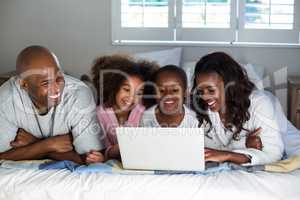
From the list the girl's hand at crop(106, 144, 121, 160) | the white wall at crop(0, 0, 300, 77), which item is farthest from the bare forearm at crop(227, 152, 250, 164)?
the white wall at crop(0, 0, 300, 77)

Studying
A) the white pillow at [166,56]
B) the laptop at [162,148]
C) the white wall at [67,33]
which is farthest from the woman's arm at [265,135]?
the white wall at [67,33]

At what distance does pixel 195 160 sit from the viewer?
1.55 meters

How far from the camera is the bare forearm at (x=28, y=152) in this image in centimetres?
175

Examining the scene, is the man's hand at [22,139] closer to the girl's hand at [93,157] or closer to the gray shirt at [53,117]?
the gray shirt at [53,117]

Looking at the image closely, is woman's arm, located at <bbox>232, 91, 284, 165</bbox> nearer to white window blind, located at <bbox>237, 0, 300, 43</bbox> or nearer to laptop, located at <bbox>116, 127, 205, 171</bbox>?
laptop, located at <bbox>116, 127, 205, 171</bbox>

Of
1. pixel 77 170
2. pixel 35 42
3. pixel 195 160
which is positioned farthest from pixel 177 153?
pixel 35 42

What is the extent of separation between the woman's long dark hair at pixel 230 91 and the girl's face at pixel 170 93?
0.07m

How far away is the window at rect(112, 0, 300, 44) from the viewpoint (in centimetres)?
321

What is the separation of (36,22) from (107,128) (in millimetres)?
1773

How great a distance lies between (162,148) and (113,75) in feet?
1.84

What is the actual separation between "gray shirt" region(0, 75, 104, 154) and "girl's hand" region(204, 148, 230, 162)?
1.36ft

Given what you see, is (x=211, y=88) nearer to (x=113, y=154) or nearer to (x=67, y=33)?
(x=113, y=154)

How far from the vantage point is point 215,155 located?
5.39 feet

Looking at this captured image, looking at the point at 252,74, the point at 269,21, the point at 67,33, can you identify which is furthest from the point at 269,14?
the point at 67,33
